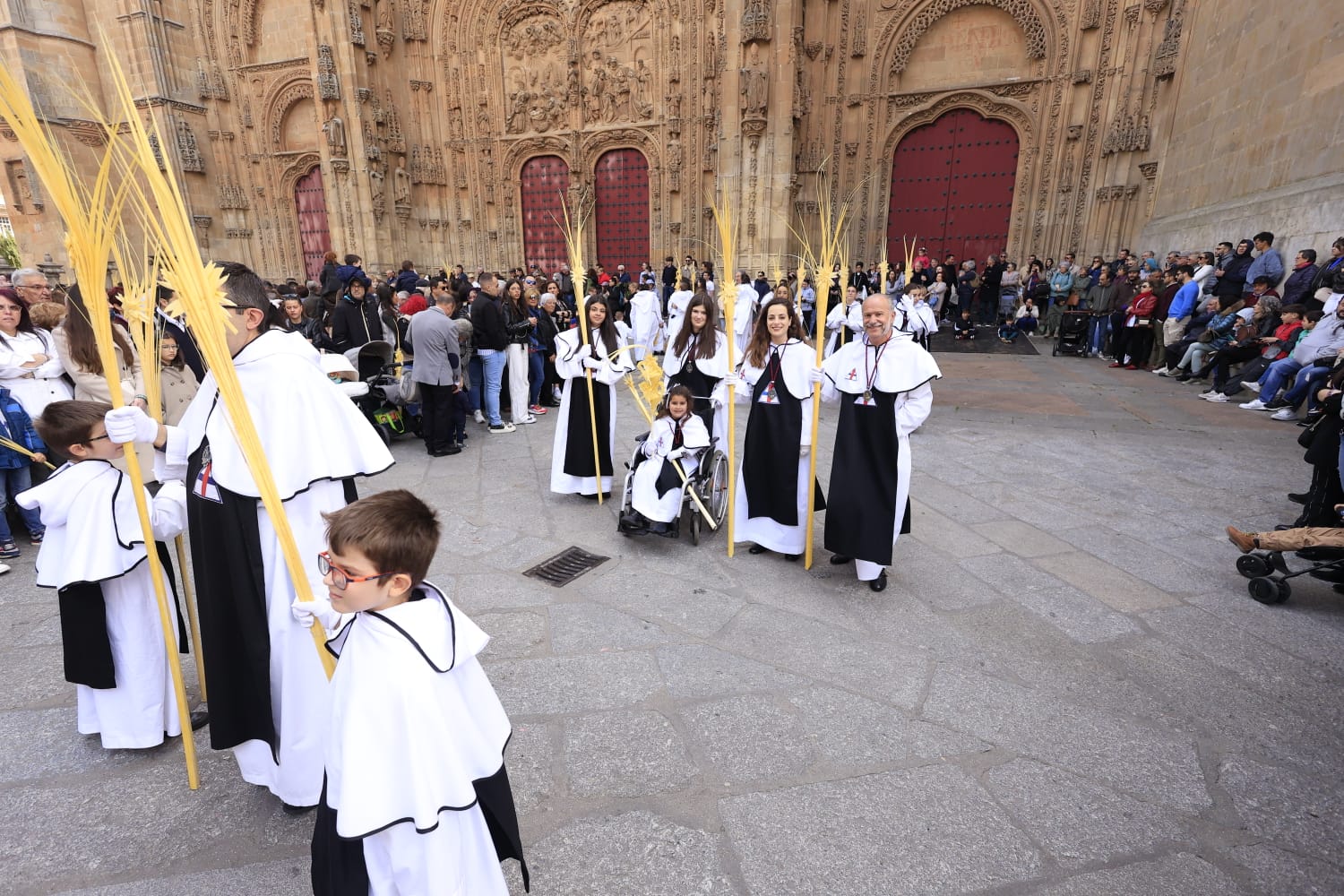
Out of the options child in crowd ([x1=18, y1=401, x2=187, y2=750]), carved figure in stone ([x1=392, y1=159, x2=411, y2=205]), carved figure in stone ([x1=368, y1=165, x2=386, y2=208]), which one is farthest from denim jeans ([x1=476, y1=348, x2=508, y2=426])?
carved figure in stone ([x1=392, y1=159, x2=411, y2=205])

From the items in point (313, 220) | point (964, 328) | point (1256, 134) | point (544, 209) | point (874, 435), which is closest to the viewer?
point (874, 435)

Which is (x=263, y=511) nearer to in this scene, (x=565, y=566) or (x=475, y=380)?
(x=565, y=566)

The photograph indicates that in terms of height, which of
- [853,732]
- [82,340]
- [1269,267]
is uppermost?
[1269,267]

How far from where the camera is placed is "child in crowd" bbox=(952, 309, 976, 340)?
15.2 m

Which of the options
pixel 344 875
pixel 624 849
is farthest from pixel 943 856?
pixel 344 875

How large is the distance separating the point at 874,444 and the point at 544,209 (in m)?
17.8

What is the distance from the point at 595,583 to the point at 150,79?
872 inches

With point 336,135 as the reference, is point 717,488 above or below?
below

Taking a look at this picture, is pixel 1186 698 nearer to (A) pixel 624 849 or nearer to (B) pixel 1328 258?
(A) pixel 624 849

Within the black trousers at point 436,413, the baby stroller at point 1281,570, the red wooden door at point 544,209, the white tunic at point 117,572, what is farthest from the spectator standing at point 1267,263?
the red wooden door at point 544,209

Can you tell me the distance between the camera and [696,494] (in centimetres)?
482

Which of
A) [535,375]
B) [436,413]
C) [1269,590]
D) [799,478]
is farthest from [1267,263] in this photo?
[436,413]

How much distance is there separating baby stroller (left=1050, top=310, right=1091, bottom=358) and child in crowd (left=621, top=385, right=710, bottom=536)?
450 inches

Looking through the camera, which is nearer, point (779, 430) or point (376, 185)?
point (779, 430)
